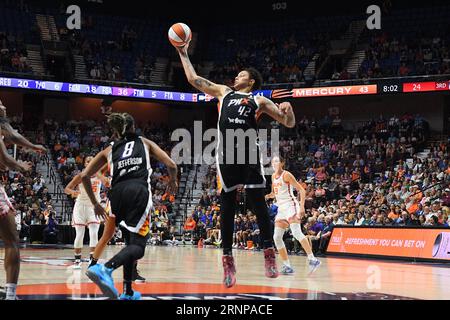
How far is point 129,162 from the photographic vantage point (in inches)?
272

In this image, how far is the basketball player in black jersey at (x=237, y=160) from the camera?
7.28 meters

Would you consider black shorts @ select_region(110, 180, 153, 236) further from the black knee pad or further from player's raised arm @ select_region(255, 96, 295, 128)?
player's raised arm @ select_region(255, 96, 295, 128)

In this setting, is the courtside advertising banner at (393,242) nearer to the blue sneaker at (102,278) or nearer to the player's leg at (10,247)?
the blue sneaker at (102,278)

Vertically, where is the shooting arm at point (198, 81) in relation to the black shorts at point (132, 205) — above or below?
above

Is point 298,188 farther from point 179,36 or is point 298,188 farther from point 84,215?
point 179,36

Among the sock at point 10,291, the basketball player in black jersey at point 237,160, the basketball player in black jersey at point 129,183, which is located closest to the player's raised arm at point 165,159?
the basketball player in black jersey at point 129,183

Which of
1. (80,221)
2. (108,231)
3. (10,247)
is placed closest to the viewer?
(10,247)

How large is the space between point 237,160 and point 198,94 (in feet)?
86.3

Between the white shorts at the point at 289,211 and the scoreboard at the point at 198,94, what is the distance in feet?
49.0

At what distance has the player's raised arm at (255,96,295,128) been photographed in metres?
7.16

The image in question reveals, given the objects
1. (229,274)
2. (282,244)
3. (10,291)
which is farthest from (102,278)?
(282,244)

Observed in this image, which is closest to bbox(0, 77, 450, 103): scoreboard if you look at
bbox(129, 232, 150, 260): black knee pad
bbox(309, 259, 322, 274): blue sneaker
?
bbox(309, 259, 322, 274): blue sneaker

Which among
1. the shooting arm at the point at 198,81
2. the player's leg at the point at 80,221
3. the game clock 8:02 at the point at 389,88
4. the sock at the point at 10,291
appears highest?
the game clock 8:02 at the point at 389,88

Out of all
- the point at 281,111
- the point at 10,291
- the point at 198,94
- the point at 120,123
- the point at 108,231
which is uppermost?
the point at 198,94
